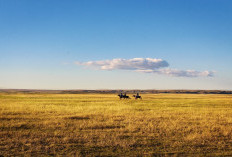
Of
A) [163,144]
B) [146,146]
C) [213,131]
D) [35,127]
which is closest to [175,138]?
[163,144]

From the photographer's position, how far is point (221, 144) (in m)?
10.2

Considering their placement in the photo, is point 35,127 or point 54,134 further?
point 35,127

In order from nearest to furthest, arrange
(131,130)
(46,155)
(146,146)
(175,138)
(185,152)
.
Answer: (46,155) < (185,152) < (146,146) < (175,138) < (131,130)

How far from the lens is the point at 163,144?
10.1m

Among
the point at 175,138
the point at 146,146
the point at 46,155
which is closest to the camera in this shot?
the point at 46,155

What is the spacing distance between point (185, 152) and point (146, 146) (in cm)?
171

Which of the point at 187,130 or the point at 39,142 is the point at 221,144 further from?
the point at 39,142

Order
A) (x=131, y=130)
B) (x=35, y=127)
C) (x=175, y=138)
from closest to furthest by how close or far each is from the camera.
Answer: (x=175, y=138)
(x=131, y=130)
(x=35, y=127)

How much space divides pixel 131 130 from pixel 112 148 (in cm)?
397

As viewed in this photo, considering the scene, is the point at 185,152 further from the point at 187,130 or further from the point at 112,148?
the point at 187,130

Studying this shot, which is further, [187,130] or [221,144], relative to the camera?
[187,130]

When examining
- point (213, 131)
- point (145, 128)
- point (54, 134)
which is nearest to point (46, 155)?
point (54, 134)

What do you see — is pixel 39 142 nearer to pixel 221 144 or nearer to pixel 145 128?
pixel 145 128

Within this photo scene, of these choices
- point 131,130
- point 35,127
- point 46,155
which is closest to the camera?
point 46,155
